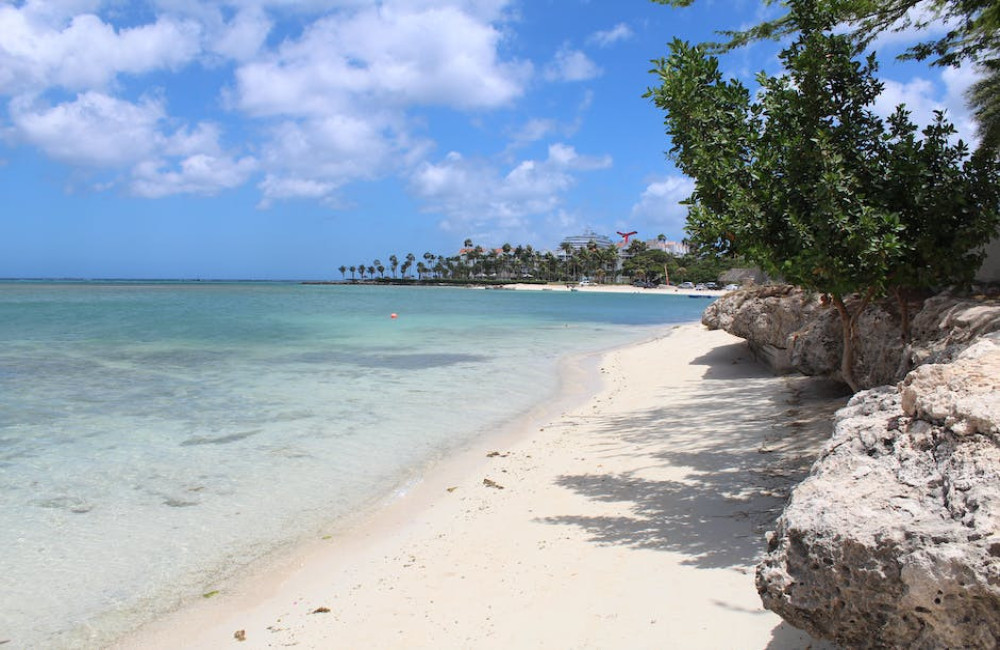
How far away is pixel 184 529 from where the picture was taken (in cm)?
607

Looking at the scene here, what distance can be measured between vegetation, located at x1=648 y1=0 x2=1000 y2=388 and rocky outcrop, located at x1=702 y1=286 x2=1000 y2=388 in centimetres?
55

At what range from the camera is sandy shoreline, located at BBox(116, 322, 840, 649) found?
12.4ft

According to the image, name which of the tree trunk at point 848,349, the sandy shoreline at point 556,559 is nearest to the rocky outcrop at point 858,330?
the tree trunk at point 848,349

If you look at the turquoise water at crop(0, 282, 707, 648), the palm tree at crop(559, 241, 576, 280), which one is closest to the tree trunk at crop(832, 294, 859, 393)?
the turquoise water at crop(0, 282, 707, 648)

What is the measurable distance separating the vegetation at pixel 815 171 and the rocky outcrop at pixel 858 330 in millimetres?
547

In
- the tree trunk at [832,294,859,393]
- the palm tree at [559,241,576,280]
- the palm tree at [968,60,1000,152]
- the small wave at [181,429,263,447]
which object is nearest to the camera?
Result: the tree trunk at [832,294,859,393]

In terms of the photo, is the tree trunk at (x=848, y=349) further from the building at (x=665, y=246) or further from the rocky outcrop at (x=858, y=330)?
the building at (x=665, y=246)

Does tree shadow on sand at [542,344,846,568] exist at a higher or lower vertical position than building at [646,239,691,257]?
lower

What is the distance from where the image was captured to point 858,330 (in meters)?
7.34

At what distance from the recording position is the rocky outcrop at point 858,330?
5152 millimetres

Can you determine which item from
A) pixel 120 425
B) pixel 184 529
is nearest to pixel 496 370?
pixel 120 425

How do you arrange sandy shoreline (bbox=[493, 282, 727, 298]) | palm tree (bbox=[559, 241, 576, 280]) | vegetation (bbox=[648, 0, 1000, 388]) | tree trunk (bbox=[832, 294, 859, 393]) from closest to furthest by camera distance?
vegetation (bbox=[648, 0, 1000, 388])
tree trunk (bbox=[832, 294, 859, 393])
sandy shoreline (bbox=[493, 282, 727, 298])
palm tree (bbox=[559, 241, 576, 280])

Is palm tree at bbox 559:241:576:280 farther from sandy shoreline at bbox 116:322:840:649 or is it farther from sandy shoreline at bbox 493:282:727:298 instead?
sandy shoreline at bbox 116:322:840:649

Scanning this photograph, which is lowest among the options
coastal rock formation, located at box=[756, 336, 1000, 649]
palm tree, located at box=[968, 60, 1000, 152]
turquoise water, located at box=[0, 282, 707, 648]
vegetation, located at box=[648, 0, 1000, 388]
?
turquoise water, located at box=[0, 282, 707, 648]
